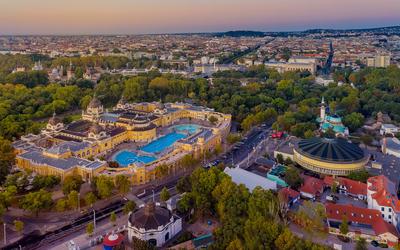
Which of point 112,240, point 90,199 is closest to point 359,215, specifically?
point 112,240

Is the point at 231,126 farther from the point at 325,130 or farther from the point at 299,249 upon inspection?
the point at 299,249

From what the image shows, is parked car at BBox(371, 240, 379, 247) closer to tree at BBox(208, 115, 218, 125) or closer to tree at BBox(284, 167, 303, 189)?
tree at BBox(284, 167, 303, 189)

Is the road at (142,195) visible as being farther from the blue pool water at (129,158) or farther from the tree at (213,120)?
the tree at (213,120)

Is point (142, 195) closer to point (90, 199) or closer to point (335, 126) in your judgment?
point (90, 199)

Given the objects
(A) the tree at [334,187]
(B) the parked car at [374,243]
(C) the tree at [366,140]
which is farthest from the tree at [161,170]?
(C) the tree at [366,140]

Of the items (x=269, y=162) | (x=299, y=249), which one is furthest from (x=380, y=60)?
(x=299, y=249)

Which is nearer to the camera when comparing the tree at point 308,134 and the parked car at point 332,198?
the parked car at point 332,198
